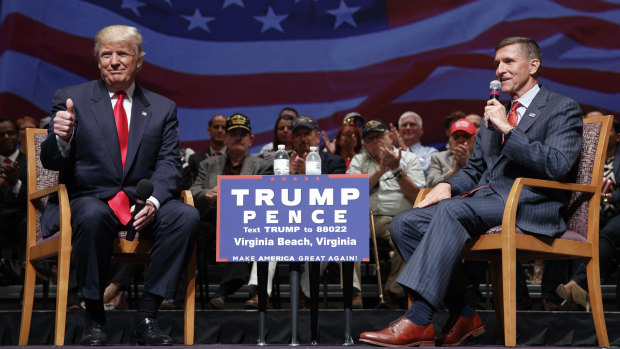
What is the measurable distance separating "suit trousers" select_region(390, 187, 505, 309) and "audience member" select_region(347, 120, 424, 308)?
5.04 ft

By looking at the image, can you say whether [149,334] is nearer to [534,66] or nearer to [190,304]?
[190,304]

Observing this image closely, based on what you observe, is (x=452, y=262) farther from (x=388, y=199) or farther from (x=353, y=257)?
(x=388, y=199)

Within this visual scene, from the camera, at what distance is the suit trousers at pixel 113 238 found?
3281mm

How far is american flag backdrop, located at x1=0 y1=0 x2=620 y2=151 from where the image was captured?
276 inches

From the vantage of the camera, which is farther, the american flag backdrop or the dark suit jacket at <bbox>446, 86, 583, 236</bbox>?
the american flag backdrop

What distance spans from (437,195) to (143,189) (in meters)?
1.39

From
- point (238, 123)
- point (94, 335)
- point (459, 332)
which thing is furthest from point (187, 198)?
point (238, 123)

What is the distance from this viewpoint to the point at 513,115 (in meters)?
3.59

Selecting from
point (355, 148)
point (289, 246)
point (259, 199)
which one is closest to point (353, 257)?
point (289, 246)

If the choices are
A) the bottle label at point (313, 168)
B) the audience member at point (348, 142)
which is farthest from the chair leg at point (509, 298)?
the audience member at point (348, 142)

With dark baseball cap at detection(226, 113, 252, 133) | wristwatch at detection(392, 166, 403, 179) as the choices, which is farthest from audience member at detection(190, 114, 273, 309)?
wristwatch at detection(392, 166, 403, 179)

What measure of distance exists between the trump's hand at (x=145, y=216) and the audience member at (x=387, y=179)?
1868mm

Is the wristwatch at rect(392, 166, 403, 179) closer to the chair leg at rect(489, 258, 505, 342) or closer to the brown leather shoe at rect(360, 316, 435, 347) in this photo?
Result: the chair leg at rect(489, 258, 505, 342)

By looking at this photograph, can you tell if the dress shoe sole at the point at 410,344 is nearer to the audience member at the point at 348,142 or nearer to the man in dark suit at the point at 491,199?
Result: the man in dark suit at the point at 491,199
